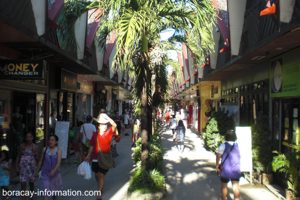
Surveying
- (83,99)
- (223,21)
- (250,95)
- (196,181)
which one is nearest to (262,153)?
(196,181)

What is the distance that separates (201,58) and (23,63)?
14.7 feet

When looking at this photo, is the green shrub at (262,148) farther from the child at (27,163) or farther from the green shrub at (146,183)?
the child at (27,163)

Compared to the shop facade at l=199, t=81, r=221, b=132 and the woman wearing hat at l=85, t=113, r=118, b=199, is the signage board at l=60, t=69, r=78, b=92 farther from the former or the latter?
the woman wearing hat at l=85, t=113, r=118, b=199

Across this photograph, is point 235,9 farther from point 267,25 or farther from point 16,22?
point 16,22

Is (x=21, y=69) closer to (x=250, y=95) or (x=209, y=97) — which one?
(x=250, y=95)

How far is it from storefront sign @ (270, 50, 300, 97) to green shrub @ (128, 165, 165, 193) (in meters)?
3.65

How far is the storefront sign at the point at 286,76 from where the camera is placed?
10938mm

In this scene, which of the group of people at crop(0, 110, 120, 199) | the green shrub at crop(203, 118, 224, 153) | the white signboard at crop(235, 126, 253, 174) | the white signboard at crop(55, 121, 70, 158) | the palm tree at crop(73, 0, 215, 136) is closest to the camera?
the group of people at crop(0, 110, 120, 199)

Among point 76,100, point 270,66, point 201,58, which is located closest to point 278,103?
point 270,66

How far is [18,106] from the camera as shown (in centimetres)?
1451

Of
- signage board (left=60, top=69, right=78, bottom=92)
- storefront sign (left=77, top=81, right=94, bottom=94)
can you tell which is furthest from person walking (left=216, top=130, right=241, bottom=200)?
storefront sign (left=77, top=81, right=94, bottom=94)

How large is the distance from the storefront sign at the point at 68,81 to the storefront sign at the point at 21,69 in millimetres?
7626

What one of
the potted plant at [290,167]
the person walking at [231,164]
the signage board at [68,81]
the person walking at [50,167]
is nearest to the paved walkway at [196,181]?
the potted plant at [290,167]

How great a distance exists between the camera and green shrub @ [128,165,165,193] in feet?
32.7
